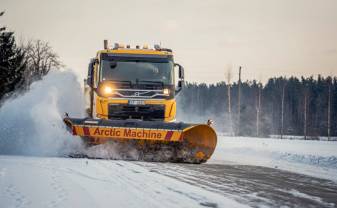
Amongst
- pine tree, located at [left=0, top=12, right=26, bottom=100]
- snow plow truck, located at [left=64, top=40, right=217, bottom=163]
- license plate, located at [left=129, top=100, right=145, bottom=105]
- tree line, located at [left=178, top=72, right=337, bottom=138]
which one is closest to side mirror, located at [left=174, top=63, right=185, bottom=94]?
snow plow truck, located at [left=64, top=40, right=217, bottom=163]

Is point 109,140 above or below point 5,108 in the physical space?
below

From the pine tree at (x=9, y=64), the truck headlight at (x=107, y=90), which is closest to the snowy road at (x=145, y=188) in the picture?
the truck headlight at (x=107, y=90)

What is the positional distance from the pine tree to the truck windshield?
998 inches

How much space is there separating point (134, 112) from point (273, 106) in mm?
89664

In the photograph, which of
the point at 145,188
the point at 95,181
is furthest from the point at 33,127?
the point at 145,188

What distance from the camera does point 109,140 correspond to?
12.0m

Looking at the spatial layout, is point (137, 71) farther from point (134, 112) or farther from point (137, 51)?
point (134, 112)

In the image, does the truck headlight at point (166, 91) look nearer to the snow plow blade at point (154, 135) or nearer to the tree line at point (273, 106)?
the snow plow blade at point (154, 135)

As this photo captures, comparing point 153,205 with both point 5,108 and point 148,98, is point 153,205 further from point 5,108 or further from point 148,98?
point 5,108

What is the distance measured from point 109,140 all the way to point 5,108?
11.7ft

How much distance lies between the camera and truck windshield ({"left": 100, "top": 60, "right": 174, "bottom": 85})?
42.4 ft

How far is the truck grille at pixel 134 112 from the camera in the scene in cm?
1262

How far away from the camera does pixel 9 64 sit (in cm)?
3822

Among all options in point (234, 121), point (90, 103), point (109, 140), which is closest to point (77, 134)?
point (109, 140)
